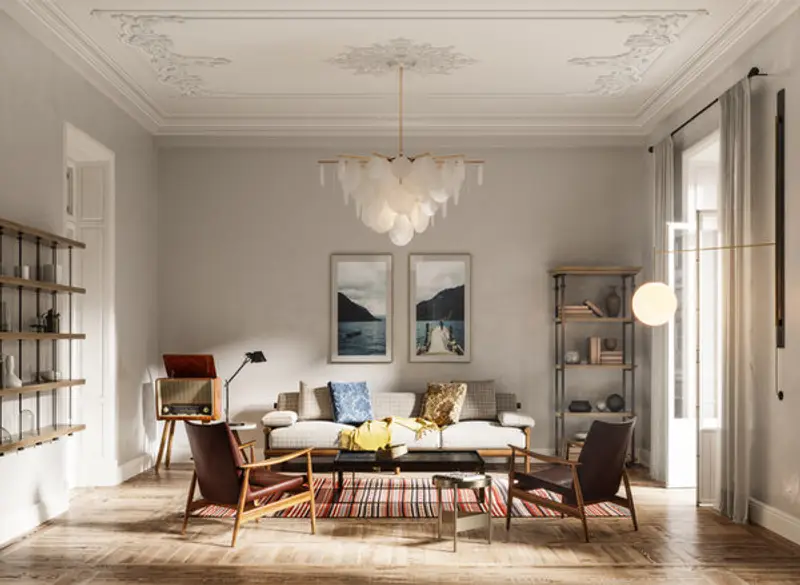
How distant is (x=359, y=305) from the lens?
905cm

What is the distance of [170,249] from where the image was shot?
9070mm

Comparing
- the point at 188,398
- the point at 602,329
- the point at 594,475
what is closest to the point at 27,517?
the point at 188,398

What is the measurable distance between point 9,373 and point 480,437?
4311 millimetres

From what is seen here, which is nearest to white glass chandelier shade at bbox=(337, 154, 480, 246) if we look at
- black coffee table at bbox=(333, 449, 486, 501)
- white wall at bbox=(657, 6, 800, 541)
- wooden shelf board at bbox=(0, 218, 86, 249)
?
black coffee table at bbox=(333, 449, 486, 501)

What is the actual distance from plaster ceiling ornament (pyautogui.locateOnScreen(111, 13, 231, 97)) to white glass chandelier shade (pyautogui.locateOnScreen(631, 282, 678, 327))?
399 cm

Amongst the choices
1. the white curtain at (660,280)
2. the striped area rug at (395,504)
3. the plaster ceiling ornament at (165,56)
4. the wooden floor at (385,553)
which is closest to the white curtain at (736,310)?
the wooden floor at (385,553)

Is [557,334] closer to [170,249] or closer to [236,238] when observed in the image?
[236,238]

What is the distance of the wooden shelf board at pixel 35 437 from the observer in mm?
5211

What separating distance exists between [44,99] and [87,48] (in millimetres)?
634

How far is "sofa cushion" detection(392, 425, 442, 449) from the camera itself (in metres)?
7.86

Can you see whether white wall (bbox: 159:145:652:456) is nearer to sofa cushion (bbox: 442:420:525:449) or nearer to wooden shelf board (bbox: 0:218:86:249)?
sofa cushion (bbox: 442:420:525:449)

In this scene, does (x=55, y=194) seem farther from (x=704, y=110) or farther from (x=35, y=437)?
(x=704, y=110)

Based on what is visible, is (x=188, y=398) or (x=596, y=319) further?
(x=596, y=319)

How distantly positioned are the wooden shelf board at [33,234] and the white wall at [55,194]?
0.13m
